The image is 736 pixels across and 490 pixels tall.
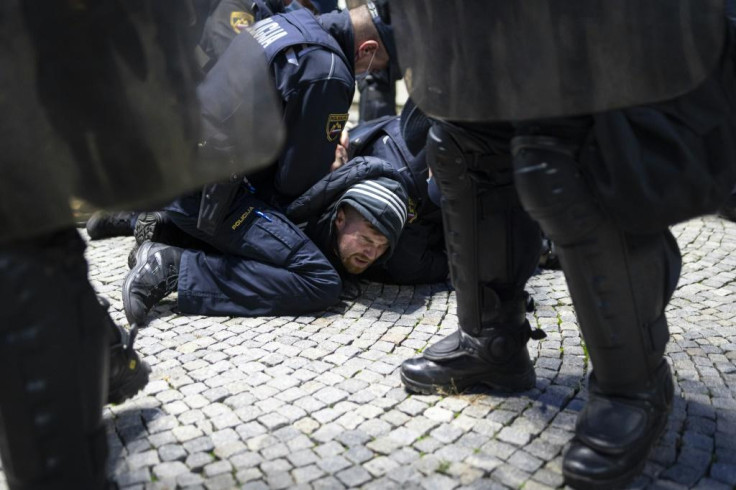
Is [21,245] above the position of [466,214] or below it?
above

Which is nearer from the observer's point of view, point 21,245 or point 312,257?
point 21,245

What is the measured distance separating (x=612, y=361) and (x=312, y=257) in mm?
1921

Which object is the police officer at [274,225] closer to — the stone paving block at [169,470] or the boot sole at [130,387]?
the boot sole at [130,387]

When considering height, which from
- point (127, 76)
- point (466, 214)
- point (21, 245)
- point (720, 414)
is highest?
point (127, 76)

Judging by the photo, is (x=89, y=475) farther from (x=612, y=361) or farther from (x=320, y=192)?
(x=320, y=192)

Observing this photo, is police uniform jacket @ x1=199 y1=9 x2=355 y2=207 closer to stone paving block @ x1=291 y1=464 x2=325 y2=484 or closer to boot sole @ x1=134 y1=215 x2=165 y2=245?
boot sole @ x1=134 y1=215 x2=165 y2=245

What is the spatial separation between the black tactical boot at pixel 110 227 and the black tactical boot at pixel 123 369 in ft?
8.19

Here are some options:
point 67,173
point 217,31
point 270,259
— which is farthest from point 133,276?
point 67,173

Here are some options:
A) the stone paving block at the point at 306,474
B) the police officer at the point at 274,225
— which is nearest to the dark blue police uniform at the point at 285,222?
the police officer at the point at 274,225

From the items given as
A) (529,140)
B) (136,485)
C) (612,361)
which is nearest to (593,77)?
(529,140)

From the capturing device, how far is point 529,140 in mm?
1990

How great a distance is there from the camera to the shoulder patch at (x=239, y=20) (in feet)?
6.66

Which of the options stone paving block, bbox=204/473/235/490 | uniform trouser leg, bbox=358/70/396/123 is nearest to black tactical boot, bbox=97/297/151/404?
stone paving block, bbox=204/473/235/490

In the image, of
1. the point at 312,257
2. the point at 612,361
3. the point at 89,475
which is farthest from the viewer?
the point at 312,257
